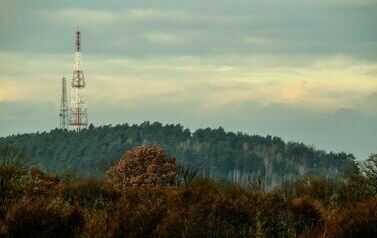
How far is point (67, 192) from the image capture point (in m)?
28.4

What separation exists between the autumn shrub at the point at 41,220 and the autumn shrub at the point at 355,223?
289 inches

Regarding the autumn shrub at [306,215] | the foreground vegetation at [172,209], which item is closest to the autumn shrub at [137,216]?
the foreground vegetation at [172,209]

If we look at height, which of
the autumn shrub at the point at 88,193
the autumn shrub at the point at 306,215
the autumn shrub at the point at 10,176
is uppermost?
the autumn shrub at the point at 10,176

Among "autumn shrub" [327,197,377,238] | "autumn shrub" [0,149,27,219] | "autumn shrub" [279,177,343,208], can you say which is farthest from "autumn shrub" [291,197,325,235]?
"autumn shrub" [0,149,27,219]

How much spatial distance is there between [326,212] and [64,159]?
543ft

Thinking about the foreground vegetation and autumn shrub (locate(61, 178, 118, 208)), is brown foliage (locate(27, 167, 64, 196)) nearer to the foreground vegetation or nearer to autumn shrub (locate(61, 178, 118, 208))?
the foreground vegetation

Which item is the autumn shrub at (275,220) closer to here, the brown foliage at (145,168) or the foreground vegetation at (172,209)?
the foreground vegetation at (172,209)

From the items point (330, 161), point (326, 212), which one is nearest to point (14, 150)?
point (326, 212)

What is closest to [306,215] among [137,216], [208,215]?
[208,215]

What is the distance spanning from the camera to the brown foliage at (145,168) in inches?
1576

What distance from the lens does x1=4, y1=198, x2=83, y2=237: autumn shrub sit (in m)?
23.1

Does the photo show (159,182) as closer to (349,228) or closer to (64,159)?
(349,228)

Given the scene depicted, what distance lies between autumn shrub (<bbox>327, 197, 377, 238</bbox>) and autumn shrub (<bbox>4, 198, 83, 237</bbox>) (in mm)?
7334

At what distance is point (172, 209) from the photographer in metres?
24.9
